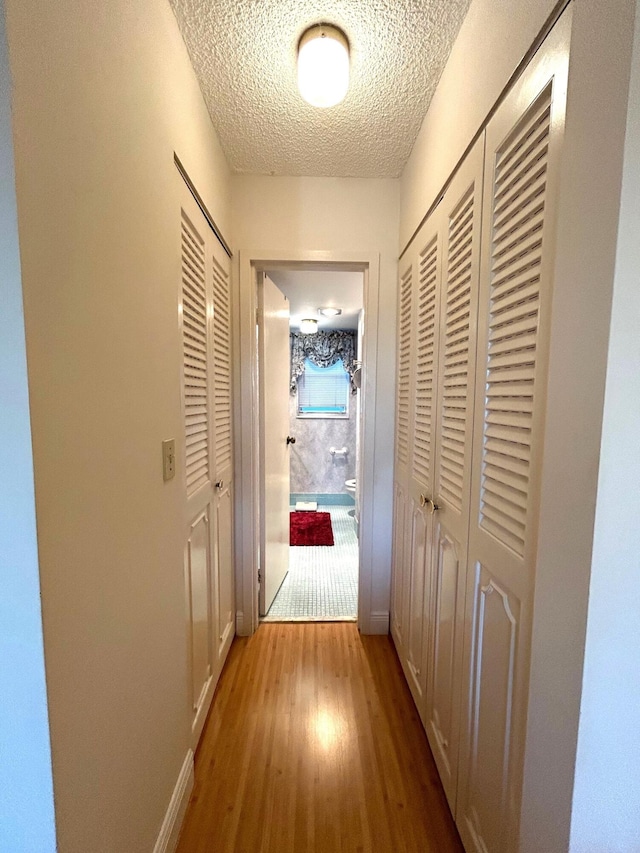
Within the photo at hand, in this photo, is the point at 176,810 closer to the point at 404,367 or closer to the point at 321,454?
the point at 404,367

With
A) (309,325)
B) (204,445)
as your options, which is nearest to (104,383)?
(204,445)

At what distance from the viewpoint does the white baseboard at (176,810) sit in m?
0.94

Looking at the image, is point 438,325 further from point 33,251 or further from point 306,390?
point 306,390

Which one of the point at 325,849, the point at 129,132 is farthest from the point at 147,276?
the point at 325,849

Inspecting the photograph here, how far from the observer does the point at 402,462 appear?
5.65ft

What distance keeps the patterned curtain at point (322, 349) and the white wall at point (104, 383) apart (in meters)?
3.33

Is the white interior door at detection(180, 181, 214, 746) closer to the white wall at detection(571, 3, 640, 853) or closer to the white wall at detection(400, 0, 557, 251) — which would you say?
the white wall at detection(400, 0, 557, 251)

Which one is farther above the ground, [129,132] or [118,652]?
[129,132]

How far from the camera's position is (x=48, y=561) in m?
0.53

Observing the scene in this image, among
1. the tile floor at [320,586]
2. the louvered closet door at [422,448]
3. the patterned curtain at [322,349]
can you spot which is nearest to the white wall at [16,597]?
the louvered closet door at [422,448]

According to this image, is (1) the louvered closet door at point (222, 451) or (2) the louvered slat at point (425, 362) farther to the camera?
A: (1) the louvered closet door at point (222, 451)

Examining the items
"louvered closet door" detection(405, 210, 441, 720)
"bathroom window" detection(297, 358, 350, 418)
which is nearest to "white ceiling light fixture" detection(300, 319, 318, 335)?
"bathroom window" detection(297, 358, 350, 418)

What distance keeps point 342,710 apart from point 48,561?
146cm

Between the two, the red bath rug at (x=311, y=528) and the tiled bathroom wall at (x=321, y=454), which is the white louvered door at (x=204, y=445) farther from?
the tiled bathroom wall at (x=321, y=454)
